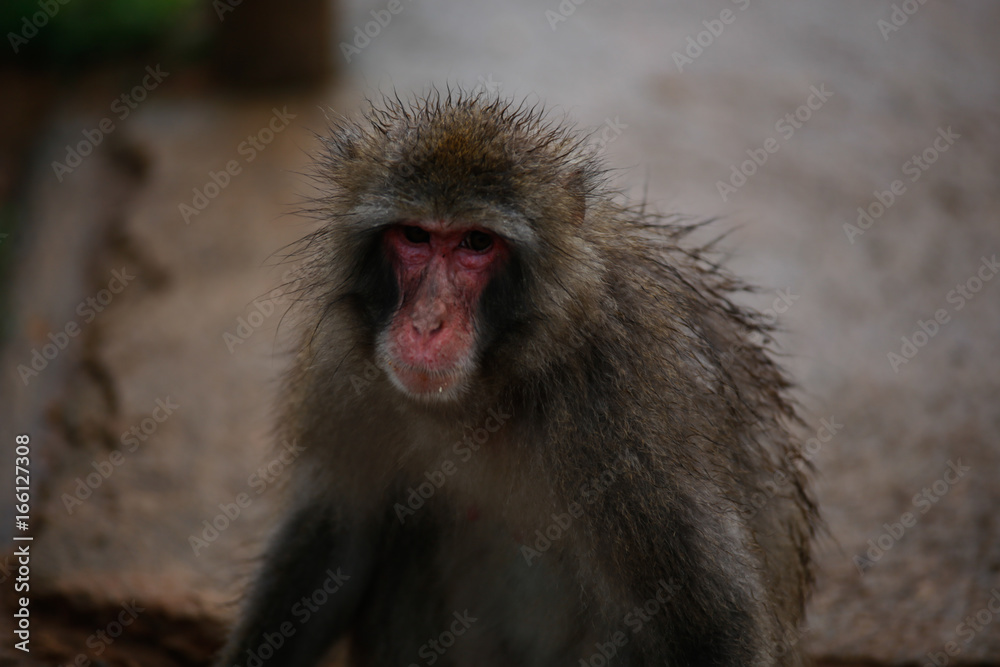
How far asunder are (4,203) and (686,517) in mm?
7717

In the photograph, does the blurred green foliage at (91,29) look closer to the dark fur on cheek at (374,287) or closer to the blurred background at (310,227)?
the blurred background at (310,227)

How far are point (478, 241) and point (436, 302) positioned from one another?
0.99 feet

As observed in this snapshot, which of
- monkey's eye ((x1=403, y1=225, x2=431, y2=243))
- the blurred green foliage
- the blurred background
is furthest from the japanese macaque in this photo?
the blurred green foliage

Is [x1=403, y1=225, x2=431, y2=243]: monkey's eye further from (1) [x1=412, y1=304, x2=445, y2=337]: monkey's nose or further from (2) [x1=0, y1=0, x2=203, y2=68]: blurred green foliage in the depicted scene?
(2) [x1=0, y1=0, x2=203, y2=68]: blurred green foliage

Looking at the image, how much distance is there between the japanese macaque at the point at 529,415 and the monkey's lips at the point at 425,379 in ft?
0.03

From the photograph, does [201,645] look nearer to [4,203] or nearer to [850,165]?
[4,203]

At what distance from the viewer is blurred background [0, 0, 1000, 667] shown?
5.71 meters

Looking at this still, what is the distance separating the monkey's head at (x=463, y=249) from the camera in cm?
352

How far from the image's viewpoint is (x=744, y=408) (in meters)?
4.23

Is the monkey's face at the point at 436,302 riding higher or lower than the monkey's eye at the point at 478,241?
lower

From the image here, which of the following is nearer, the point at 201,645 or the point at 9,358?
the point at 201,645

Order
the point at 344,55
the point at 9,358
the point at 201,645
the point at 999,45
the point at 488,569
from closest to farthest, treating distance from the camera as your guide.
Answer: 1. the point at 488,569
2. the point at 201,645
3. the point at 9,358
4. the point at 344,55
5. the point at 999,45

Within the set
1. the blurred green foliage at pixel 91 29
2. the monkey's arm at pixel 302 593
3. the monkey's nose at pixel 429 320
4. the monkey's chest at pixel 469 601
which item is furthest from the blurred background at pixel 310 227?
the monkey's nose at pixel 429 320

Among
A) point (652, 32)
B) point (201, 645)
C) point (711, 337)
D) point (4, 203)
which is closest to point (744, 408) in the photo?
point (711, 337)
